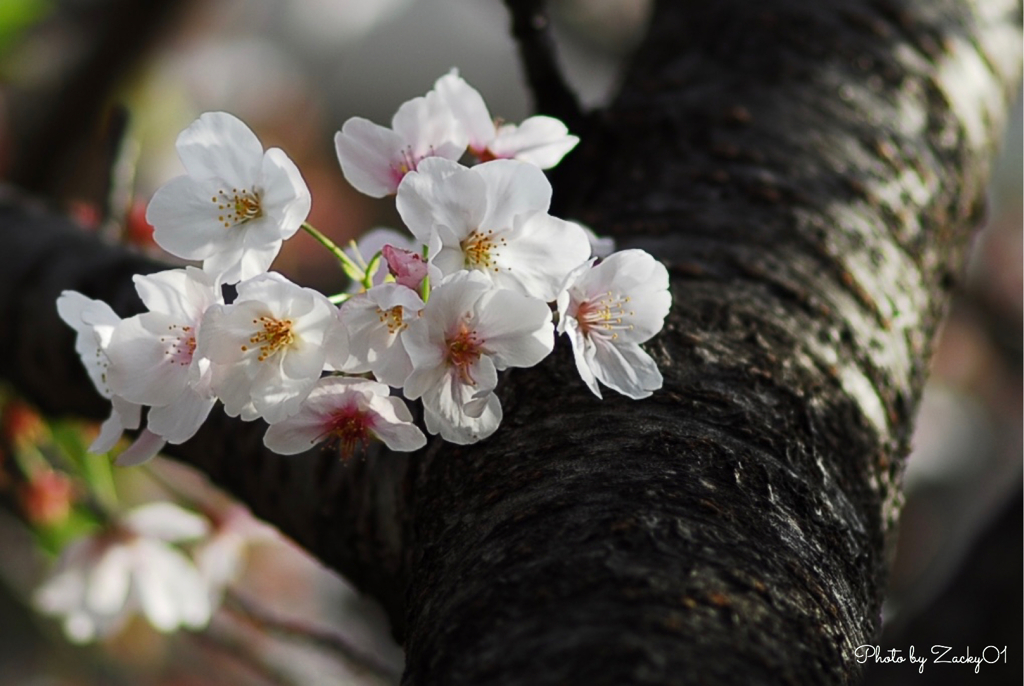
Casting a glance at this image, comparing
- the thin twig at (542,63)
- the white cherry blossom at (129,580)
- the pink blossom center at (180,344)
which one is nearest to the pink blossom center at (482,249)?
the pink blossom center at (180,344)

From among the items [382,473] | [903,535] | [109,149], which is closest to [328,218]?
[903,535]

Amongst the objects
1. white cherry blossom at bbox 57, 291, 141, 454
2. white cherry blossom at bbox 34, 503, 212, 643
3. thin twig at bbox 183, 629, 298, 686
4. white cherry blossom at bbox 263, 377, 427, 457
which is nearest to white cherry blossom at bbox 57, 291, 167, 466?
white cherry blossom at bbox 57, 291, 141, 454

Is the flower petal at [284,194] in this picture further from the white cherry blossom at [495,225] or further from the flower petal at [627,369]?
the flower petal at [627,369]

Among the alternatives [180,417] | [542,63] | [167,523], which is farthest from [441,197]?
[167,523]

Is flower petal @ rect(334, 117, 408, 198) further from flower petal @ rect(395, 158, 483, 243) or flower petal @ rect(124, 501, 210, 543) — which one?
flower petal @ rect(124, 501, 210, 543)

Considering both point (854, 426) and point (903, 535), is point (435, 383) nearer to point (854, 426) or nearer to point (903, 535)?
Answer: point (854, 426)

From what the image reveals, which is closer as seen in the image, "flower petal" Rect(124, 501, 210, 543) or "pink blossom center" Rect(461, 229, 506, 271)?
"pink blossom center" Rect(461, 229, 506, 271)
